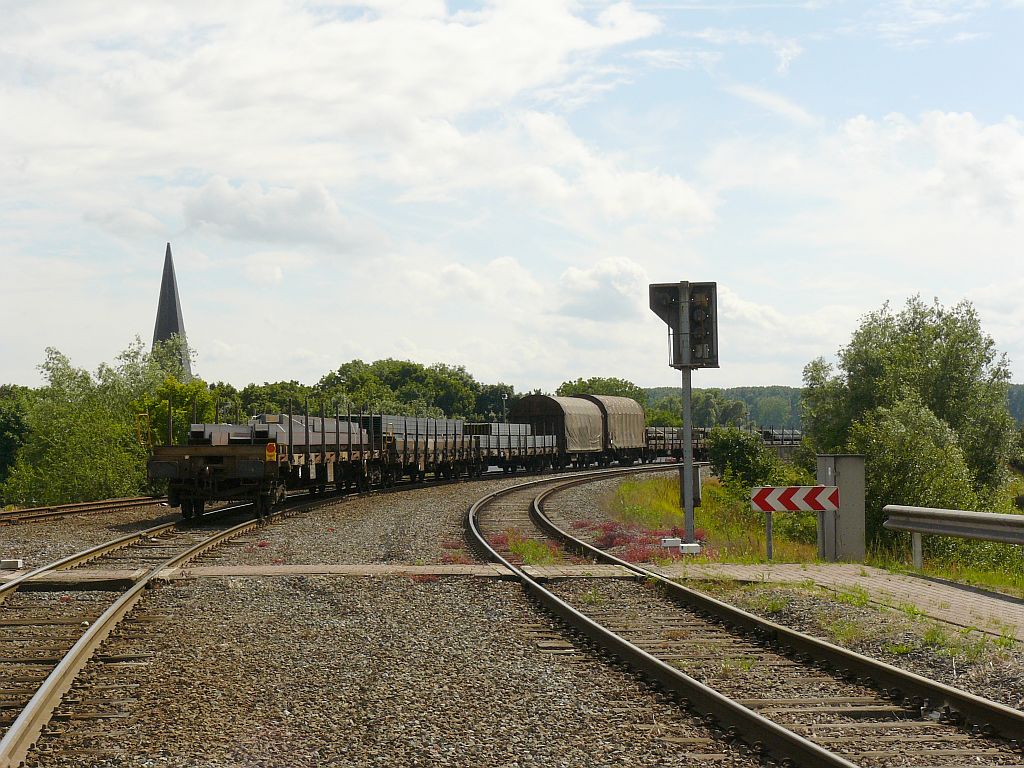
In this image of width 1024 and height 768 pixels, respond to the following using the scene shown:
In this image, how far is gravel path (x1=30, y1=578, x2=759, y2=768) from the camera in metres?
5.19

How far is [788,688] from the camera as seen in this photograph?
643cm

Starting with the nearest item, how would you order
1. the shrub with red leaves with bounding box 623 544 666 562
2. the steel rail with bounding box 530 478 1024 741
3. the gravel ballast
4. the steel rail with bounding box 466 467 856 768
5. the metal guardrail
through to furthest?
the steel rail with bounding box 466 467 856 768 < the steel rail with bounding box 530 478 1024 741 < the metal guardrail < the shrub with red leaves with bounding box 623 544 666 562 < the gravel ballast

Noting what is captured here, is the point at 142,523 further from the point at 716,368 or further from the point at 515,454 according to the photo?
the point at 515,454

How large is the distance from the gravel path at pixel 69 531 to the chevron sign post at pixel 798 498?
8.87m

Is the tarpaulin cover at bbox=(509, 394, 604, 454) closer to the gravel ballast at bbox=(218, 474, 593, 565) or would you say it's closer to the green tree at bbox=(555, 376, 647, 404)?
the gravel ballast at bbox=(218, 474, 593, 565)

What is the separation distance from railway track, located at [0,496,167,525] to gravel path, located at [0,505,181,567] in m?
0.48

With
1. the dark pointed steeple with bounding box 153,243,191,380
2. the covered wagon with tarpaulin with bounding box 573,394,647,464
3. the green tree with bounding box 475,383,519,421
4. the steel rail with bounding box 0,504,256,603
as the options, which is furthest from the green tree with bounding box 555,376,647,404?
the steel rail with bounding box 0,504,256,603

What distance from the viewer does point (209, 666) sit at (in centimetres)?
714

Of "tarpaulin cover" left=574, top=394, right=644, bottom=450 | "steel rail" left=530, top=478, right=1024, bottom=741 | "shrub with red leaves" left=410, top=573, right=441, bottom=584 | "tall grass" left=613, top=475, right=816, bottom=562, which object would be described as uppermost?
"tarpaulin cover" left=574, top=394, right=644, bottom=450

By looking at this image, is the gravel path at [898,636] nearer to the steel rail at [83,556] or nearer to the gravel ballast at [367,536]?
the gravel ballast at [367,536]

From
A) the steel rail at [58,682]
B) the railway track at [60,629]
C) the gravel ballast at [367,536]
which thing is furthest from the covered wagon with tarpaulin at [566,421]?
the steel rail at [58,682]

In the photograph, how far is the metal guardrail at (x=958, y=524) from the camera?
1019 cm

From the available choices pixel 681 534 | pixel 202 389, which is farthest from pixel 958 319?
pixel 202 389

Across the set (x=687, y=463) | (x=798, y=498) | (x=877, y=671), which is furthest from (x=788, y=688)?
(x=687, y=463)
